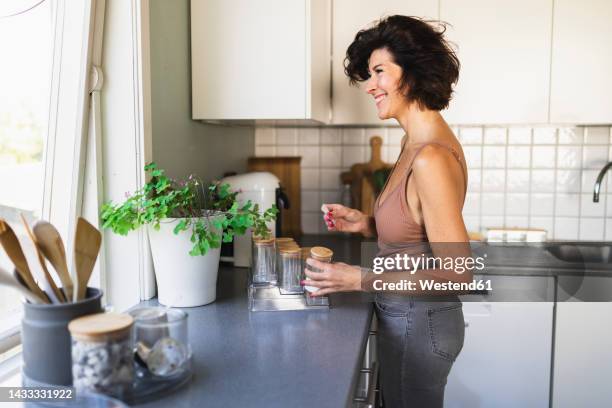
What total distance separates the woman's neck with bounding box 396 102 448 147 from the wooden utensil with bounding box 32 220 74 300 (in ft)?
2.93

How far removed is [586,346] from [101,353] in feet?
5.93

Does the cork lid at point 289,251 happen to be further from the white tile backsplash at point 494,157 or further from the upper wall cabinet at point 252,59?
the white tile backsplash at point 494,157

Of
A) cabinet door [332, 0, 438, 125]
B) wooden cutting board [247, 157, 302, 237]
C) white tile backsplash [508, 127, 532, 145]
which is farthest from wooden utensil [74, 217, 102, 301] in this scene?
white tile backsplash [508, 127, 532, 145]

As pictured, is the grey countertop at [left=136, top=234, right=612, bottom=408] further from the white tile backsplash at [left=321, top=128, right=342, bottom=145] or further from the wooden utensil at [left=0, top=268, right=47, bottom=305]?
the white tile backsplash at [left=321, top=128, right=342, bottom=145]

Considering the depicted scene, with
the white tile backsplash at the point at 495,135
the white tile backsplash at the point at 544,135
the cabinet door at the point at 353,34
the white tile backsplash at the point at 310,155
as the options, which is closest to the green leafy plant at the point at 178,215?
the cabinet door at the point at 353,34

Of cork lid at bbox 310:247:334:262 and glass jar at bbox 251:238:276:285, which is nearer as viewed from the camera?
cork lid at bbox 310:247:334:262

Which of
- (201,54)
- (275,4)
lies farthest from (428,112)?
(201,54)

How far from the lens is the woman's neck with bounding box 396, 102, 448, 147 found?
148cm

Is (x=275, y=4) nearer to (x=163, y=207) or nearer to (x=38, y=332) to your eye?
(x=163, y=207)

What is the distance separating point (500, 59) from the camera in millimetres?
2191

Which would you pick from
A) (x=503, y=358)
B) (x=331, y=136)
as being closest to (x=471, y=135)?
(x=331, y=136)

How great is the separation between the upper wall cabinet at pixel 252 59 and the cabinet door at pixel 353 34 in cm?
40

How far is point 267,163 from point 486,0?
114cm

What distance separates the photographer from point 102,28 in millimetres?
1485
